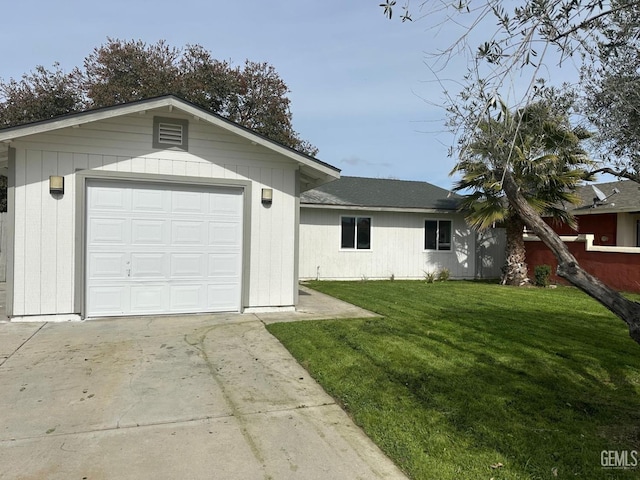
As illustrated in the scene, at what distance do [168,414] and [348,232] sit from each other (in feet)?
40.2

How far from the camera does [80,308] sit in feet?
24.5

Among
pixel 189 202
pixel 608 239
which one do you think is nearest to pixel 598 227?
pixel 608 239

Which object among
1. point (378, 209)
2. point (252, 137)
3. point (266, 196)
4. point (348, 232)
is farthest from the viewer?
point (348, 232)

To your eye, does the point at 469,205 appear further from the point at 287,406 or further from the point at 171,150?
the point at 287,406

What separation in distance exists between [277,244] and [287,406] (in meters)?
4.81

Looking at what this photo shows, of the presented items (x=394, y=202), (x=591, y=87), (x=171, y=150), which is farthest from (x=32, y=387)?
(x=394, y=202)

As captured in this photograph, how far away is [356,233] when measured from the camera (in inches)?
619

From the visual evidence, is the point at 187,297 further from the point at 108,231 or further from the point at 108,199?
the point at 108,199

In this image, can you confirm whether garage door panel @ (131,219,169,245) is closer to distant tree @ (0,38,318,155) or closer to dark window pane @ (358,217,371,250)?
dark window pane @ (358,217,371,250)

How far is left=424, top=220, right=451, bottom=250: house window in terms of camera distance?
1648 cm

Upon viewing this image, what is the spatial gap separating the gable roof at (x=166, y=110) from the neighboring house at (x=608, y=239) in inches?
384

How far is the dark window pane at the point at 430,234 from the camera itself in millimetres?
16453

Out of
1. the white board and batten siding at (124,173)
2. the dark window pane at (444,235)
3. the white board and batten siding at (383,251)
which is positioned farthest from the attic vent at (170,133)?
the dark window pane at (444,235)

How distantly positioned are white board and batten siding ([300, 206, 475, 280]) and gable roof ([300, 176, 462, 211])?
0.36 meters
